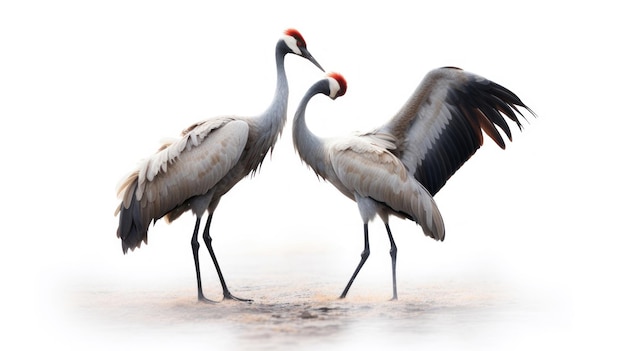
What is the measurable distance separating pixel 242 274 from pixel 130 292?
62.6 inches

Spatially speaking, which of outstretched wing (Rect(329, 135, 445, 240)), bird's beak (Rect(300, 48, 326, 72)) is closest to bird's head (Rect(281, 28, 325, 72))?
bird's beak (Rect(300, 48, 326, 72))

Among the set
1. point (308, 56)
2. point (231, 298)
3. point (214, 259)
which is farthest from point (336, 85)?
point (231, 298)

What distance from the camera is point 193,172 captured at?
35.5ft

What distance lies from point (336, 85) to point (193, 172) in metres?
1.91

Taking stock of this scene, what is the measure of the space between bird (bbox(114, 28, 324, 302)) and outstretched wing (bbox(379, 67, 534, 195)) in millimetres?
1544

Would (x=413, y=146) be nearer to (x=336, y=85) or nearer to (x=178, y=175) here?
(x=336, y=85)

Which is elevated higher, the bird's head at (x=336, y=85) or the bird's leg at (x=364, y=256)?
the bird's head at (x=336, y=85)

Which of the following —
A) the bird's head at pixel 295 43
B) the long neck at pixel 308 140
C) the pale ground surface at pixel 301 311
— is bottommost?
the pale ground surface at pixel 301 311

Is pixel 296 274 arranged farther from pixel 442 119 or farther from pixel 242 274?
pixel 442 119

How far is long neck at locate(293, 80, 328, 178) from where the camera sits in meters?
11.3

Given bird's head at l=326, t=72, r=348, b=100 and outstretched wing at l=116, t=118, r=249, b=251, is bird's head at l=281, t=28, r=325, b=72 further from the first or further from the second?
outstretched wing at l=116, t=118, r=249, b=251

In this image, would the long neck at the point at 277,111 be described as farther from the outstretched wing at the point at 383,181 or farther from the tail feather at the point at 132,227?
the tail feather at the point at 132,227

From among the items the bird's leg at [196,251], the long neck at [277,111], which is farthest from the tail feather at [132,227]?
the long neck at [277,111]

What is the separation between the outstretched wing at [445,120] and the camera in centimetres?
1144
